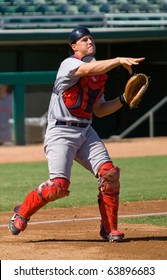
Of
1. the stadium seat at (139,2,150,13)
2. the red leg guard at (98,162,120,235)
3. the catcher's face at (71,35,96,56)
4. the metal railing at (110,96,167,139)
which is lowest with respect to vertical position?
the metal railing at (110,96,167,139)

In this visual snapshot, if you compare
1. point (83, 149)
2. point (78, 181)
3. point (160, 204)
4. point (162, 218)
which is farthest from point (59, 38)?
point (83, 149)

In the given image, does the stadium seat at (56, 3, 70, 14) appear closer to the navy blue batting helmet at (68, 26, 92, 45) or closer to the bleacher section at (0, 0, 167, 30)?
the bleacher section at (0, 0, 167, 30)

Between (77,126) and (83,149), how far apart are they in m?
Answer: 0.22

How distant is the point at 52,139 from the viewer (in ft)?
25.5

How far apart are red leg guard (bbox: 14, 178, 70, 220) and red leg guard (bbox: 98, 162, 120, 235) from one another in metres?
0.33

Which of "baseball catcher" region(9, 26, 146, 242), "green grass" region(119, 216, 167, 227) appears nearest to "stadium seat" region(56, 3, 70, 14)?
"green grass" region(119, 216, 167, 227)

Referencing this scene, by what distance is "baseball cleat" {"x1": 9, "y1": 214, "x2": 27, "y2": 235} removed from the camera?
25.6 ft

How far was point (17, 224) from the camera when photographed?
25.6ft

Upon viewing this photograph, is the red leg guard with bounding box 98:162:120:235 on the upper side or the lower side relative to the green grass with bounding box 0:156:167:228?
upper

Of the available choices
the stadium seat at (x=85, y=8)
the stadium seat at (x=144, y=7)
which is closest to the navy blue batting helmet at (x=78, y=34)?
the stadium seat at (x=85, y=8)

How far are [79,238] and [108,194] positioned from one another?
576 mm

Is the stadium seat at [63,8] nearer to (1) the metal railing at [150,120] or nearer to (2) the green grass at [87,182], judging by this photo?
(1) the metal railing at [150,120]

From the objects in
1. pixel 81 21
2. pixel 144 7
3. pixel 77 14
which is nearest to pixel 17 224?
pixel 77 14

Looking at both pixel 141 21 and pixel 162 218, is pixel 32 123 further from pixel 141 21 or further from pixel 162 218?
pixel 162 218
